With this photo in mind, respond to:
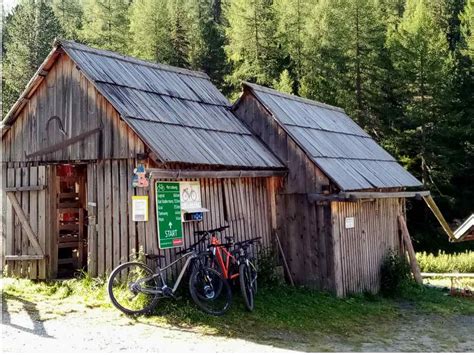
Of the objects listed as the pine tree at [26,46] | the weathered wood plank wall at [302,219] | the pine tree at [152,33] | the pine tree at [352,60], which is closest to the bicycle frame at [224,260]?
the weathered wood plank wall at [302,219]

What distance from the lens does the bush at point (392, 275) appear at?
1388 cm

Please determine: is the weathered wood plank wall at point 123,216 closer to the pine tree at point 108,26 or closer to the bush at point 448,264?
the bush at point 448,264

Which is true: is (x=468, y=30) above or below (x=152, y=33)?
below

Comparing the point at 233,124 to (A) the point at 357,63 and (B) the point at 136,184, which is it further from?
(A) the point at 357,63

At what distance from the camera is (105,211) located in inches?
409

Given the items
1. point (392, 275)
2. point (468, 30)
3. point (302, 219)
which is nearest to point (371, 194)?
point (302, 219)

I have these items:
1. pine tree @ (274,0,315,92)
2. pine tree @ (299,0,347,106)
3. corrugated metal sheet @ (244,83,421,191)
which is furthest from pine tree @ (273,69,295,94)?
corrugated metal sheet @ (244,83,421,191)

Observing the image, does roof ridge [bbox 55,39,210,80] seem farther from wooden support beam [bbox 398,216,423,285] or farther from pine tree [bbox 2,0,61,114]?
pine tree [bbox 2,0,61,114]

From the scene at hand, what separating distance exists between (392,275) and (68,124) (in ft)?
27.4

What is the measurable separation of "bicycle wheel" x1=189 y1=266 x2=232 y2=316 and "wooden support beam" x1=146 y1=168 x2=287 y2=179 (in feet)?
5.57

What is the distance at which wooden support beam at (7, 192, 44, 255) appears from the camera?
11.4m

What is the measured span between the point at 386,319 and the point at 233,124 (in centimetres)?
540

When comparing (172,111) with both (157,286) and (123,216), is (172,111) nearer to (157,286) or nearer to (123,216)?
(123,216)

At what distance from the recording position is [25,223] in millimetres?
11586
